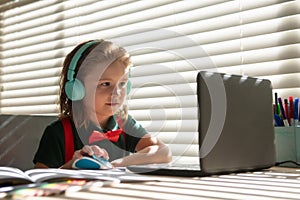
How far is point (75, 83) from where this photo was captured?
3.78ft

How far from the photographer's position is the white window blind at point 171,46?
4.32ft

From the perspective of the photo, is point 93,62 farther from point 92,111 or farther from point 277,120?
point 277,120

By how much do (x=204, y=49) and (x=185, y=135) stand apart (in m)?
0.29

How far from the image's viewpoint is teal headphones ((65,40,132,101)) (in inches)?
45.2

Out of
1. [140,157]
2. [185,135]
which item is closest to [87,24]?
[185,135]

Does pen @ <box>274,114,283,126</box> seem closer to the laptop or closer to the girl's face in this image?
the laptop

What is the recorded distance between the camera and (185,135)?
1.50 meters

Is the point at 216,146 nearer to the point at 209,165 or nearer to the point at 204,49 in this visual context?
the point at 209,165

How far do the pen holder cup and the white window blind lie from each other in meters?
0.19

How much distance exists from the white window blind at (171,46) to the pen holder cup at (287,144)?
0.19 metres

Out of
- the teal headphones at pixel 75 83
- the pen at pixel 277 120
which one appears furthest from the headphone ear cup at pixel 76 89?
the pen at pixel 277 120

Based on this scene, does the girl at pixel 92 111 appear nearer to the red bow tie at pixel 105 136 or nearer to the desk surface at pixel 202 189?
the red bow tie at pixel 105 136

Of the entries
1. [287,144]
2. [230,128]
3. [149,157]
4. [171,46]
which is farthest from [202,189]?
[171,46]

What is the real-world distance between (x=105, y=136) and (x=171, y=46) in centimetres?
53
